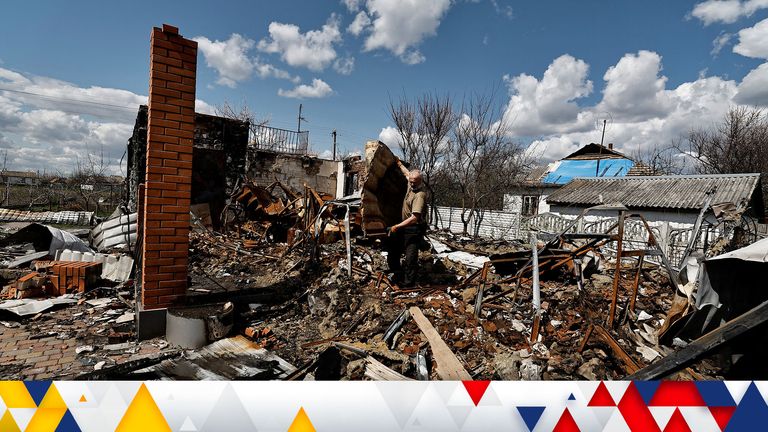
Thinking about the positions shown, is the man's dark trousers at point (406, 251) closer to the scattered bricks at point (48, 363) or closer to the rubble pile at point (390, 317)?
the rubble pile at point (390, 317)

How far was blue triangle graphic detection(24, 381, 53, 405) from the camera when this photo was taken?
1304 mm

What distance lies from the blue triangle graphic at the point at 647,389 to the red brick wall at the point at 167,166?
3922 millimetres

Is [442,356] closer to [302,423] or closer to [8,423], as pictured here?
[302,423]

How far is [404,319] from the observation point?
3846 millimetres

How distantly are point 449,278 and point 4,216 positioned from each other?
67.0ft

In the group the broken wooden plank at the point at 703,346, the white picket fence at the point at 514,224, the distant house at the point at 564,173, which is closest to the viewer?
the broken wooden plank at the point at 703,346

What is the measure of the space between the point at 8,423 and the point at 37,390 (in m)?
0.17

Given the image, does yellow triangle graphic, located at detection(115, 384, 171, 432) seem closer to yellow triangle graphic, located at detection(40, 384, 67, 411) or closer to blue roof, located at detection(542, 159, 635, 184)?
yellow triangle graphic, located at detection(40, 384, 67, 411)

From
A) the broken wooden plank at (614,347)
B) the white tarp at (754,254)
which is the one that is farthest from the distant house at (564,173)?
the white tarp at (754,254)

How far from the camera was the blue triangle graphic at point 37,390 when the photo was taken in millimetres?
1304

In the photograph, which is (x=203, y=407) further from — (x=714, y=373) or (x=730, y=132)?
(x=730, y=132)

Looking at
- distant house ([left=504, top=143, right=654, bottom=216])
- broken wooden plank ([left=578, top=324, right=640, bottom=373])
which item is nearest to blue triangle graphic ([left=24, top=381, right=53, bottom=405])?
broken wooden plank ([left=578, top=324, right=640, bottom=373])

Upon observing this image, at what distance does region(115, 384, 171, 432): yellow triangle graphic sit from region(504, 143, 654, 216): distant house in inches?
876

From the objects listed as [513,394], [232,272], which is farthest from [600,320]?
[232,272]
